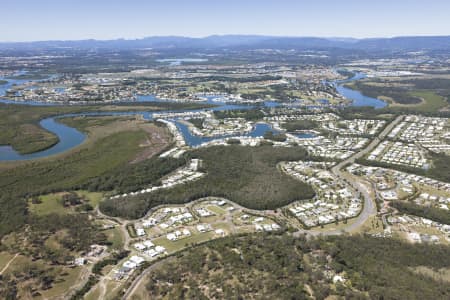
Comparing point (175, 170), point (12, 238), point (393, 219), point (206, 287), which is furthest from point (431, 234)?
point (12, 238)

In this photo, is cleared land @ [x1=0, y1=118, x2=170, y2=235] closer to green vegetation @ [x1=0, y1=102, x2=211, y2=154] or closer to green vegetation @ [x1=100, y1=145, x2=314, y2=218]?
green vegetation @ [x1=0, y1=102, x2=211, y2=154]

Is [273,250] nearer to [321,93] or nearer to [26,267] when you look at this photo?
[26,267]

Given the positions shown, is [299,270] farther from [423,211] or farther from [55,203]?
[55,203]

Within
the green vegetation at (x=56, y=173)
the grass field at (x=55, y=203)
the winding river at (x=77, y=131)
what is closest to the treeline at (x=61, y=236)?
the grass field at (x=55, y=203)

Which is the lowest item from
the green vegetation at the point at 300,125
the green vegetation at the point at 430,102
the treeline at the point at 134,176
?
the treeline at the point at 134,176

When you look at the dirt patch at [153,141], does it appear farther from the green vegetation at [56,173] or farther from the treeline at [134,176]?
the treeline at [134,176]

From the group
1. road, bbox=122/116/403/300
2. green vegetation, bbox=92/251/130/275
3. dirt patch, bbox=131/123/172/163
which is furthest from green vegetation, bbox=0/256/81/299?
dirt patch, bbox=131/123/172/163

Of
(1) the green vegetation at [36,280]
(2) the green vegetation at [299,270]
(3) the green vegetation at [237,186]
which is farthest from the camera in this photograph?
(3) the green vegetation at [237,186]
